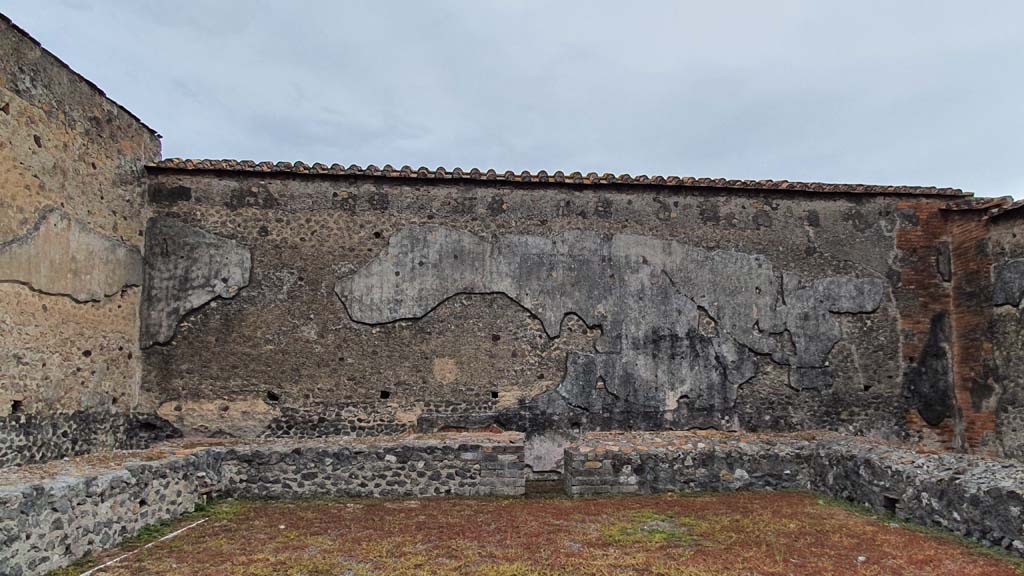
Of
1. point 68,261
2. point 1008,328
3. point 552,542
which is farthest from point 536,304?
point 1008,328

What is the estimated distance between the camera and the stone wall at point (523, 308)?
866 cm

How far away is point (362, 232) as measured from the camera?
353 inches

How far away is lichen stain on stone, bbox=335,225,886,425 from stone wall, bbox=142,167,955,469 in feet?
0.07

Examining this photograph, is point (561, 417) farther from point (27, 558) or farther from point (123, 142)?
point (123, 142)

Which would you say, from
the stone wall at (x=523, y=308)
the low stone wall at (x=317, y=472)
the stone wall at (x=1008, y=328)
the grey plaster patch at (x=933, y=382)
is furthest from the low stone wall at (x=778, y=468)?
the stone wall at (x=1008, y=328)

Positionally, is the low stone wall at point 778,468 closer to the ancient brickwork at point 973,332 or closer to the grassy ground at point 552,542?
the grassy ground at point 552,542

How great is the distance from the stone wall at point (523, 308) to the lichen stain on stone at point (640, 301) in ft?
→ 0.07

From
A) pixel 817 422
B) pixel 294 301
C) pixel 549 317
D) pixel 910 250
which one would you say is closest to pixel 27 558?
pixel 294 301

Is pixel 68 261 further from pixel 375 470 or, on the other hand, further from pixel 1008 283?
pixel 1008 283

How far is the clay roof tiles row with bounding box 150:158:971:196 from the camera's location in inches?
344

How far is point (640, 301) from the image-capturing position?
30.1ft

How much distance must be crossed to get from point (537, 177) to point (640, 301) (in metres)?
2.23

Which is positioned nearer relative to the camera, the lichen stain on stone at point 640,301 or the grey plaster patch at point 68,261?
the grey plaster patch at point 68,261

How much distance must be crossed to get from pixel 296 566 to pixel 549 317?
16.9 ft
